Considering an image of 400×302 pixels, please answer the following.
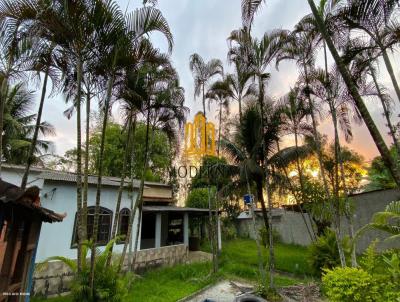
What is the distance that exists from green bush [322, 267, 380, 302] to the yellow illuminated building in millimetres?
5434

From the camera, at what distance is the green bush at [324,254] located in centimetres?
916

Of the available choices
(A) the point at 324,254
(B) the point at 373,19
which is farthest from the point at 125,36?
(A) the point at 324,254

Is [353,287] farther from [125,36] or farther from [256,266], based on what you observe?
[256,266]

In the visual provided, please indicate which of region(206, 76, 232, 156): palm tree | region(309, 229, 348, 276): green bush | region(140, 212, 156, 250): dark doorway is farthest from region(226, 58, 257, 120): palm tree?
region(140, 212, 156, 250): dark doorway

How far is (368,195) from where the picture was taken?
515 inches

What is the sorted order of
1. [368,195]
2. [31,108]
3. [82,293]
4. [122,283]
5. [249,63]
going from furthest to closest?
[368,195] < [31,108] < [249,63] < [122,283] < [82,293]

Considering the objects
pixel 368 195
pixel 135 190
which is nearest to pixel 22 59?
pixel 135 190

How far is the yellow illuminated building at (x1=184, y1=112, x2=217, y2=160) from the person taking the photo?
29.5 feet

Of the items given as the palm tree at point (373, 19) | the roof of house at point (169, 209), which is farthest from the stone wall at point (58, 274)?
the palm tree at point (373, 19)

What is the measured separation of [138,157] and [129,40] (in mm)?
17949

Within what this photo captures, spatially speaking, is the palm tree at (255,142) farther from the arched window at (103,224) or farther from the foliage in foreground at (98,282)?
the arched window at (103,224)

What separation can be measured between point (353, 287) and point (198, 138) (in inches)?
238

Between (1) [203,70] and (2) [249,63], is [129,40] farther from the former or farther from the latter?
(1) [203,70]

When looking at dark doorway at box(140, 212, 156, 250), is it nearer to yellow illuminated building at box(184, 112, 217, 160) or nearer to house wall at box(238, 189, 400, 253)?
yellow illuminated building at box(184, 112, 217, 160)
